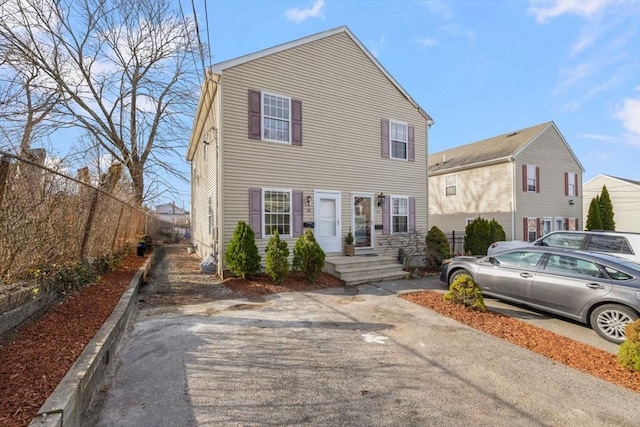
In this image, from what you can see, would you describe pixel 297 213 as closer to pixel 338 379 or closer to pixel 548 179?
pixel 338 379

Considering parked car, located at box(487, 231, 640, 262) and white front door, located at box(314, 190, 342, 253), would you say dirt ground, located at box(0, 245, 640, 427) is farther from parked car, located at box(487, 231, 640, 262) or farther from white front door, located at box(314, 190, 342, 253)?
parked car, located at box(487, 231, 640, 262)

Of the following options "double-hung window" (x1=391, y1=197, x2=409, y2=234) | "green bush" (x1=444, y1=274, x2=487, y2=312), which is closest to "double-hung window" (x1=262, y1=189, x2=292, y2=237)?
"double-hung window" (x1=391, y1=197, x2=409, y2=234)

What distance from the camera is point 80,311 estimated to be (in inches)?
178

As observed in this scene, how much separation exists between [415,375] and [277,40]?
403 inches

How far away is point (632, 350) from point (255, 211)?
26.8 feet

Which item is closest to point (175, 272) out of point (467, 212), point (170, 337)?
point (170, 337)

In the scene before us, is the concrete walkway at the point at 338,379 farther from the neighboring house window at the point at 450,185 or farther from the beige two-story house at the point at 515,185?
the neighboring house window at the point at 450,185

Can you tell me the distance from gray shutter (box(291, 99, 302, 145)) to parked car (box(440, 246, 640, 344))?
6481mm

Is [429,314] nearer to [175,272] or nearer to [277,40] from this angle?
[175,272]

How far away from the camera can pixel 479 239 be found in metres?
13.2

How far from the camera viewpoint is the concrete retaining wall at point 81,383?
2188 mm

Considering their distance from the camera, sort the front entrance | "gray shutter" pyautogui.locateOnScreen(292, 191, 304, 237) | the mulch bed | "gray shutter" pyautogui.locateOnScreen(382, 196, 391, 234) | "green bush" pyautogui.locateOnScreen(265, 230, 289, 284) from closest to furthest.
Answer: the mulch bed → "green bush" pyautogui.locateOnScreen(265, 230, 289, 284) → "gray shutter" pyautogui.locateOnScreen(292, 191, 304, 237) → the front entrance → "gray shutter" pyautogui.locateOnScreen(382, 196, 391, 234)

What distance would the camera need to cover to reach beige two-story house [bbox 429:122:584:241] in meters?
16.8

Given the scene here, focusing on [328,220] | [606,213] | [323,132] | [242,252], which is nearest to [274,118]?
[323,132]
